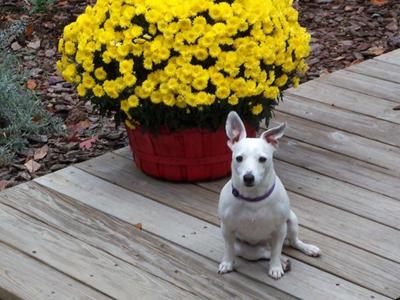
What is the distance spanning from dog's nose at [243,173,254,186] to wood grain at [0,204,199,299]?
0.50 meters

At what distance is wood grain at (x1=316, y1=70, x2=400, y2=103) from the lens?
16.1 ft

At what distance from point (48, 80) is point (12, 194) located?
5.11ft

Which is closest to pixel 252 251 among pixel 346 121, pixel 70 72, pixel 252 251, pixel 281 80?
pixel 252 251

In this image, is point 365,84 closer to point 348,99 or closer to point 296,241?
point 348,99

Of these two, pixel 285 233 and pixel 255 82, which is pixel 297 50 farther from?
pixel 285 233

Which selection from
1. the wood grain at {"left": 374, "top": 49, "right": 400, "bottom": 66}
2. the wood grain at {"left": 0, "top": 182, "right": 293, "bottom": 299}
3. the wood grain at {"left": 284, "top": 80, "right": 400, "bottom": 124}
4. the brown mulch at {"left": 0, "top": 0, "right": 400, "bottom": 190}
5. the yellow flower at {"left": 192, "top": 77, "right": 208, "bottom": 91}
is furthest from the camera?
the wood grain at {"left": 374, "top": 49, "right": 400, "bottom": 66}

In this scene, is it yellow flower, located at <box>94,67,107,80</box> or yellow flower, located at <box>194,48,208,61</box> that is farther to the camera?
yellow flower, located at <box>94,67,107,80</box>

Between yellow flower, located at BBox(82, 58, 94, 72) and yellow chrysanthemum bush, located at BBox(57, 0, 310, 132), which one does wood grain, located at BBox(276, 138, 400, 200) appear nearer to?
yellow chrysanthemum bush, located at BBox(57, 0, 310, 132)

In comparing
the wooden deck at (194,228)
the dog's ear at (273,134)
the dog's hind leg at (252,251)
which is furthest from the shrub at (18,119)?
the dog's ear at (273,134)

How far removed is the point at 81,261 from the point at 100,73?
31.5 inches

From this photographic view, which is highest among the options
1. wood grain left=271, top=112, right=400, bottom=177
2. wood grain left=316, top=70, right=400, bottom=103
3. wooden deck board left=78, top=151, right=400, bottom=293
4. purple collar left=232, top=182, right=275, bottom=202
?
purple collar left=232, top=182, right=275, bottom=202

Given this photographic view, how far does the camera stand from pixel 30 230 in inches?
142

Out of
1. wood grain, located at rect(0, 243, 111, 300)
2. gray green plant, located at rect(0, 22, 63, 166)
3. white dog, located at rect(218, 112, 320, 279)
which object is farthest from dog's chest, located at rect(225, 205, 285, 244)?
gray green plant, located at rect(0, 22, 63, 166)

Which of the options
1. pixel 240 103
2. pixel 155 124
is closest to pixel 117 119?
pixel 155 124
